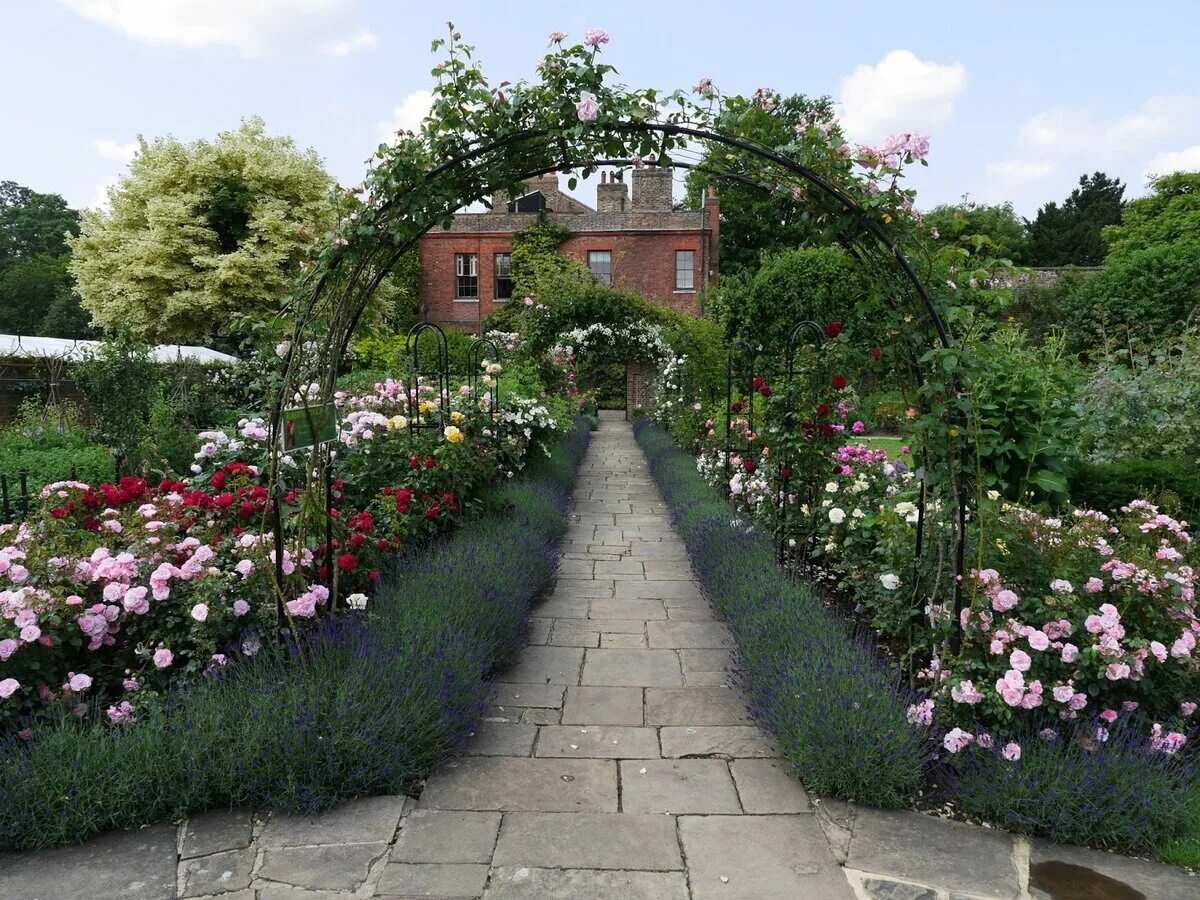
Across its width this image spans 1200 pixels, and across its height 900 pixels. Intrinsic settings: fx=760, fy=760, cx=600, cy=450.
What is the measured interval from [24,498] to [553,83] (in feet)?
10.7

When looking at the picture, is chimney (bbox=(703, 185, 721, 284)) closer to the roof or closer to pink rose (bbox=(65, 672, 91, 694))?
the roof

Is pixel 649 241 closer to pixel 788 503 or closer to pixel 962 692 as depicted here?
pixel 788 503

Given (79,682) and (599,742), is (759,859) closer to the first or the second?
(599,742)

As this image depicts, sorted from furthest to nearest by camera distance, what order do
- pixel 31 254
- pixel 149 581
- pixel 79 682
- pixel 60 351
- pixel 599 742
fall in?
pixel 31 254, pixel 60 351, pixel 599 742, pixel 149 581, pixel 79 682

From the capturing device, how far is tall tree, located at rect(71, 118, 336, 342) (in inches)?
616

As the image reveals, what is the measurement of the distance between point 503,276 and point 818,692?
21.1m

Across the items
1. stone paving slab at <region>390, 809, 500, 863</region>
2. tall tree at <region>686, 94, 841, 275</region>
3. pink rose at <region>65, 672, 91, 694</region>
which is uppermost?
tall tree at <region>686, 94, 841, 275</region>

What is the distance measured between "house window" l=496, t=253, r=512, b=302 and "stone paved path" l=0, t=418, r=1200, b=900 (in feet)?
67.0

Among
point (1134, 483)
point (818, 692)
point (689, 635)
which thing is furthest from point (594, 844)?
point (1134, 483)

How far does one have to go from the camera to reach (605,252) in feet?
72.1

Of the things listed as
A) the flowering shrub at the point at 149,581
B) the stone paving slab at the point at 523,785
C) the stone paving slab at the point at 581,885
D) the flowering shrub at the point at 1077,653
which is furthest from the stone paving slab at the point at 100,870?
the flowering shrub at the point at 1077,653

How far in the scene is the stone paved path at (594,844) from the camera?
77.0 inches

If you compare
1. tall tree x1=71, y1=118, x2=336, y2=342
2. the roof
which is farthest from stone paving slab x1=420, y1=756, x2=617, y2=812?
tall tree x1=71, y1=118, x2=336, y2=342

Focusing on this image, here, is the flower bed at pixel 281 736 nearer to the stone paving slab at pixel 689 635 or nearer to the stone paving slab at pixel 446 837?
the stone paving slab at pixel 446 837
